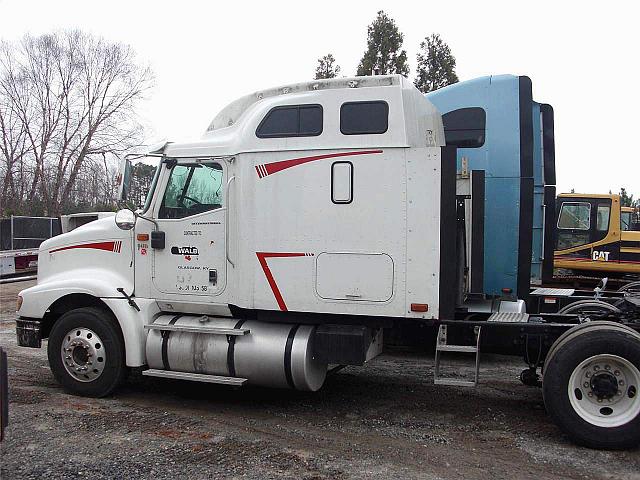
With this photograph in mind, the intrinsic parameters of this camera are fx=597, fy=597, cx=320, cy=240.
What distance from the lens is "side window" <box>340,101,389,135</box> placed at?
5.88m

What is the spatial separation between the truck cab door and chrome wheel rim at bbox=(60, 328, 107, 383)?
3.05 feet

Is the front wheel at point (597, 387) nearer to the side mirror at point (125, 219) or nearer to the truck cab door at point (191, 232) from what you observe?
the truck cab door at point (191, 232)

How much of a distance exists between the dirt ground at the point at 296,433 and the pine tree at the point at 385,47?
571 inches

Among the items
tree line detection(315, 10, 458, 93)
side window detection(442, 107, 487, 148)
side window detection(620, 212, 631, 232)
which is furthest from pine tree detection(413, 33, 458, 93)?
side window detection(442, 107, 487, 148)

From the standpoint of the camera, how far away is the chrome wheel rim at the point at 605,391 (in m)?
5.29

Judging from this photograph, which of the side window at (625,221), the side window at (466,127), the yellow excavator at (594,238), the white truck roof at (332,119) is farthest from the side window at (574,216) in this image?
the white truck roof at (332,119)

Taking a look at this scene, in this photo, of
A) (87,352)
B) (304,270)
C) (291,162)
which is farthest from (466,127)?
(87,352)

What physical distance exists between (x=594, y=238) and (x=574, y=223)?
0.53 meters

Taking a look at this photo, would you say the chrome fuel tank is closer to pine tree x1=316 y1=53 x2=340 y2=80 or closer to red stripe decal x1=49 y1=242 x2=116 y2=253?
red stripe decal x1=49 y1=242 x2=116 y2=253

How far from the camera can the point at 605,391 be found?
17.4 feet

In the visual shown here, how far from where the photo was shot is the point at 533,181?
7562mm

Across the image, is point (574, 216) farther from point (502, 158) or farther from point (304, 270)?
point (304, 270)

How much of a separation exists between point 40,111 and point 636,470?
39.1m

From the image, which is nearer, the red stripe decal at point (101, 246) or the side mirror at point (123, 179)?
the side mirror at point (123, 179)
